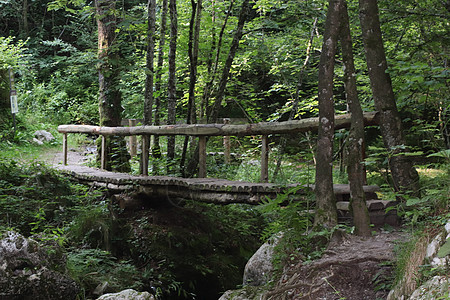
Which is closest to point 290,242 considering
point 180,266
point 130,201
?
point 180,266

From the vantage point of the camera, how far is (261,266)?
4227 mm

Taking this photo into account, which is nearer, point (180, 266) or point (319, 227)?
point (319, 227)

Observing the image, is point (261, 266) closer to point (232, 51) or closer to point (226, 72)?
point (226, 72)

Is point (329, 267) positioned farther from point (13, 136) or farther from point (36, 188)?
point (13, 136)

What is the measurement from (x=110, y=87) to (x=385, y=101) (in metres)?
6.12

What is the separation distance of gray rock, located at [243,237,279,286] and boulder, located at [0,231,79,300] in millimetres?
A: 1800

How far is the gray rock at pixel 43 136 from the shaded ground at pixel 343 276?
1313cm

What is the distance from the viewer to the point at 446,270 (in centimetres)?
229

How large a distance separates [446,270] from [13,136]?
13447 mm

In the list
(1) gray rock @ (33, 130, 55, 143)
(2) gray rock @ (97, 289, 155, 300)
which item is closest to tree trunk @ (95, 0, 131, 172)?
(2) gray rock @ (97, 289, 155, 300)

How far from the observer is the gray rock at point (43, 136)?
14.5 meters

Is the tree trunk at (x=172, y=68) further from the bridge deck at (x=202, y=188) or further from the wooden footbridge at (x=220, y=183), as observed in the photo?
the bridge deck at (x=202, y=188)

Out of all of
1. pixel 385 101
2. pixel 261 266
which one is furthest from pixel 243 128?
pixel 261 266

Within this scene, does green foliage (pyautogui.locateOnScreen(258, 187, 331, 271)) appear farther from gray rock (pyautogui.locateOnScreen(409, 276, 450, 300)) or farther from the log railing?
gray rock (pyautogui.locateOnScreen(409, 276, 450, 300))
